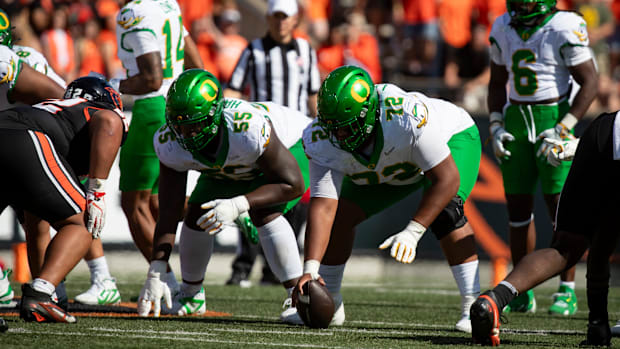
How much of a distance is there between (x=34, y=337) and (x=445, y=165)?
2.02m

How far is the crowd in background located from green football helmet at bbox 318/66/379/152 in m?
5.67

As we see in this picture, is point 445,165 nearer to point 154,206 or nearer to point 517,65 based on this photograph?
point 517,65

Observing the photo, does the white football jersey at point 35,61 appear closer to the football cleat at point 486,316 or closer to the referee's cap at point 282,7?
the referee's cap at point 282,7

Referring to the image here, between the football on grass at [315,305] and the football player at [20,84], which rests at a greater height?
the football player at [20,84]

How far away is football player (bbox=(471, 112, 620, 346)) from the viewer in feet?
12.8

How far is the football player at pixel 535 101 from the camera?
19.7 ft

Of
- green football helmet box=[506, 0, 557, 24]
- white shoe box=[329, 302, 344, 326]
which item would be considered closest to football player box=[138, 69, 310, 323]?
white shoe box=[329, 302, 344, 326]

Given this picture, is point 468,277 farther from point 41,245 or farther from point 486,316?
point 41,245

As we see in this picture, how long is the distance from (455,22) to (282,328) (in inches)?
301

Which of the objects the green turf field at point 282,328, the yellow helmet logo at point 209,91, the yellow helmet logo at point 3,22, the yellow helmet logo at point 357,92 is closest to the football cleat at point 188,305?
the green turf field at point 282,328

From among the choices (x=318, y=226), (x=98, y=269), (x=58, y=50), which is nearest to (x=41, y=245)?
(x=98, y=269)

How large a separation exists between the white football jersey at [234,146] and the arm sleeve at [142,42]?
3.40 feet

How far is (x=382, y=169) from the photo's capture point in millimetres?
4727

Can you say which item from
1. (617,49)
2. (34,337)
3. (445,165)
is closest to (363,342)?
(445,165)
